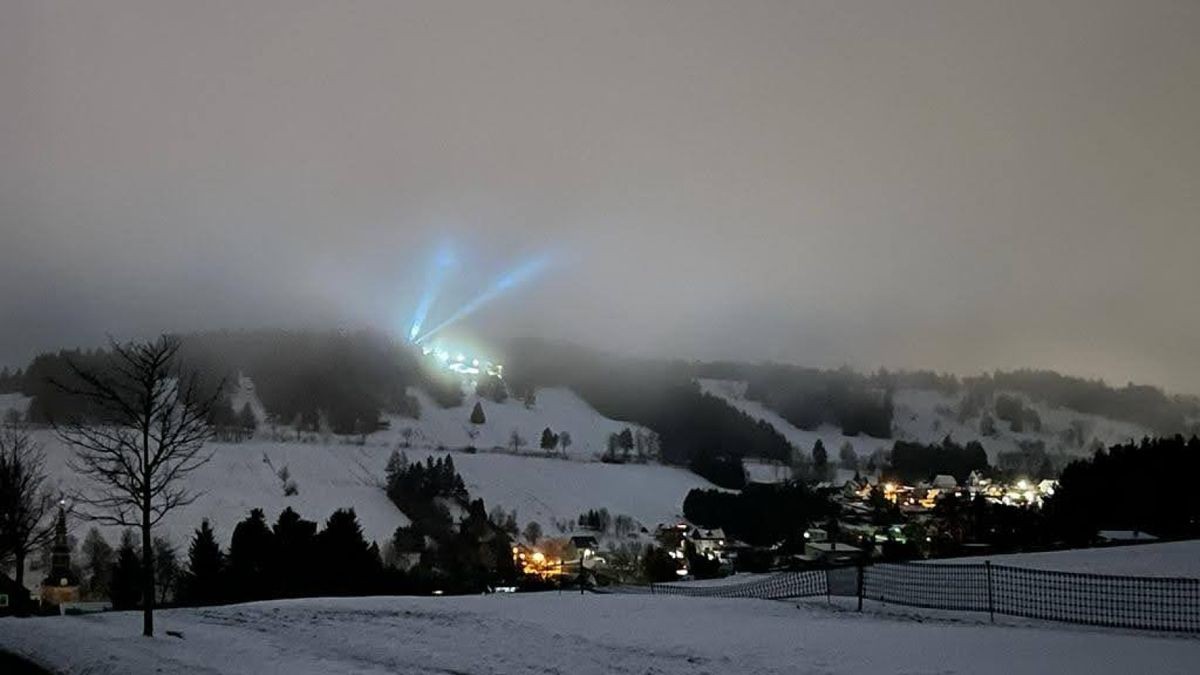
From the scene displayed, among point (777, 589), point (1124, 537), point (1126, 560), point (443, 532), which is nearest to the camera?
point (1126, 560)

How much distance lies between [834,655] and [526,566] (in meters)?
97.6

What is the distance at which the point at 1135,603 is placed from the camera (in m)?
22.7

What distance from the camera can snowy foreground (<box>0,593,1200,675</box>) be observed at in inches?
591

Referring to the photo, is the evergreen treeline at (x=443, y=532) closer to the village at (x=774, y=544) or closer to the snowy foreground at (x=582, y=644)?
the village at (x=774, y=544)

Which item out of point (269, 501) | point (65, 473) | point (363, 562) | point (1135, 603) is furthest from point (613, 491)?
point (1135, 603)

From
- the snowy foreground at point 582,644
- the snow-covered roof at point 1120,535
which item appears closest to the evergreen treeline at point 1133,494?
the snow-covered roof at point 1120,535

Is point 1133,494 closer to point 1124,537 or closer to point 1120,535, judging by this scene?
point 1120,535

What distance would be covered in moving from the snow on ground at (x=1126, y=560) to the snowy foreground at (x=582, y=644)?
1185 cm

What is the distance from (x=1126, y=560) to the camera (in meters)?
31.7

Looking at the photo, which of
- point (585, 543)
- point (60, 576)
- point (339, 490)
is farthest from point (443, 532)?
point (60, 576)

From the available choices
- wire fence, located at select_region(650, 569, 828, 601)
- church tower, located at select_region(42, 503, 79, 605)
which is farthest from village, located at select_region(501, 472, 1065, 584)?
church tower, located at select_region(42, 503, 79, 605)

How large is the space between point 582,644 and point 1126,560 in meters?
23.3

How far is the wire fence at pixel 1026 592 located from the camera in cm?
2117

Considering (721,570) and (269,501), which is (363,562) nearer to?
(721,570)
